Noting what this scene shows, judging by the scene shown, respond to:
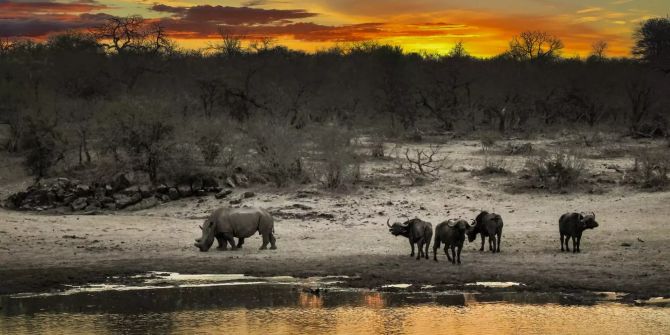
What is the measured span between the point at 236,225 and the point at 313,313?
18.6 feet

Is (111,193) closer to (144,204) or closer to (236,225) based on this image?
(144,204)

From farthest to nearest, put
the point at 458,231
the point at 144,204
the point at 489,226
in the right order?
the point at 144,204, the point at 489,226, the point at 458,231

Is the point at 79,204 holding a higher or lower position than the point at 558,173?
lower

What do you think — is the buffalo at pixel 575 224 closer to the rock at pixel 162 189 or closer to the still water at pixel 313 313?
the still water at pixel 313 313

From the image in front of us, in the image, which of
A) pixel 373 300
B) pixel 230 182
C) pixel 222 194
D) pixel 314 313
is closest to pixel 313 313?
pixel 314 313

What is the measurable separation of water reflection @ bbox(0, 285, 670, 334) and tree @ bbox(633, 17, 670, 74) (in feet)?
147

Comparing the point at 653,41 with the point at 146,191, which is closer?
the point at 146,191

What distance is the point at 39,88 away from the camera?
45.2m

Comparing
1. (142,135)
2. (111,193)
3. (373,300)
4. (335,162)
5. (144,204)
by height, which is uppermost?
(142,135)

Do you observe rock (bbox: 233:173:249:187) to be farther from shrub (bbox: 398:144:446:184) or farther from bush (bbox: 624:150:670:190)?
bush (bbox: 624:150:670:190)

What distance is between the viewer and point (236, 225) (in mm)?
18188

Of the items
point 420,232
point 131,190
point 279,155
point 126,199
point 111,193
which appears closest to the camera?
point 420,232

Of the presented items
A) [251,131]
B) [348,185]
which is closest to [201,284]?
[348,185]

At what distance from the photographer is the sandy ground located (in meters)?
15.4
